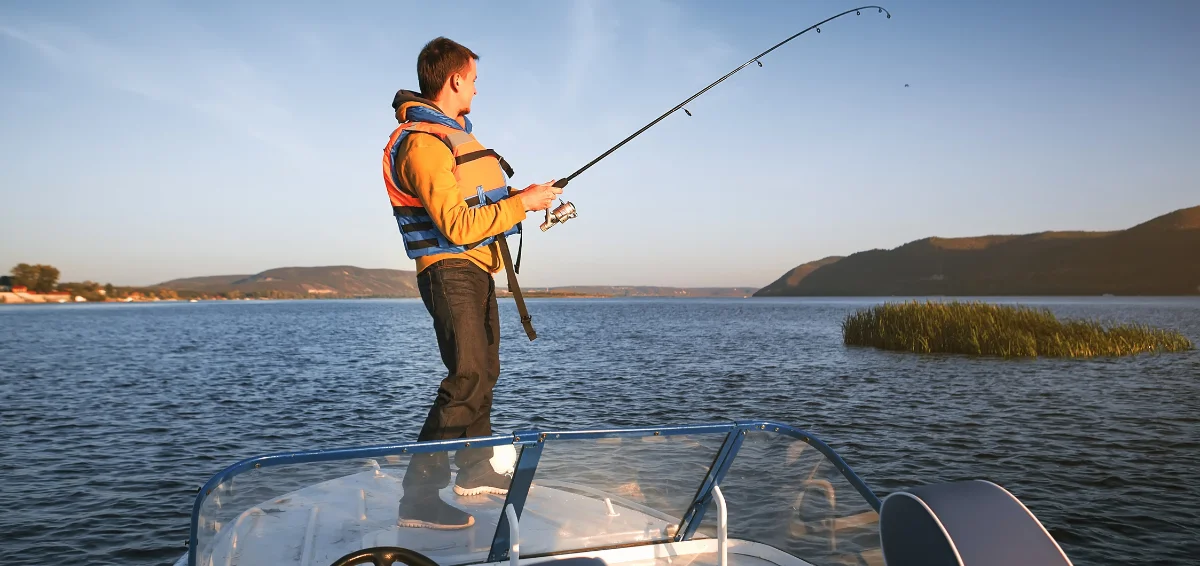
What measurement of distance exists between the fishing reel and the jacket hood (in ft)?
2.99

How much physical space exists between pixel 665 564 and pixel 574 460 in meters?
0.66

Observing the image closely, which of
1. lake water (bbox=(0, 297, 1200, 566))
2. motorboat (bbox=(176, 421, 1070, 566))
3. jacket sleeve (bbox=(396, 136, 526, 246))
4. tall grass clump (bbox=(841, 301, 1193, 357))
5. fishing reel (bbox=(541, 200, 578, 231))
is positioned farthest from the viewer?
tall grass clump (bbox=(841, 301, 1193, 357))

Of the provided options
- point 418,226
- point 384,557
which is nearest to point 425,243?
point 418,226

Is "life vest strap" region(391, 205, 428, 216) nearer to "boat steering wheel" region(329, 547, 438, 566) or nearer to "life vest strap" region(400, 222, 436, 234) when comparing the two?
"life vest strap" region(400, 222, 436, 234)

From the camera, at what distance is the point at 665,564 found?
3.07m

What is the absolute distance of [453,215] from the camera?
3.65 m

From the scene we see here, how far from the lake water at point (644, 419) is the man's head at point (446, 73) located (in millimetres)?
6530

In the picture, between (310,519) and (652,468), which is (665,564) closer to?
(652,468)

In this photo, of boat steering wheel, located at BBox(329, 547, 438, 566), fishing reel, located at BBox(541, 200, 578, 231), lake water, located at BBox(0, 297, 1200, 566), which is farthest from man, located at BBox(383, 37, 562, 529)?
lake water, located at BBox(0, 297, 1200, 566)

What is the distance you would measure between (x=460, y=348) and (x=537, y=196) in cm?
87

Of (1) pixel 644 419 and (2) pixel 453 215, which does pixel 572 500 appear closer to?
(2) pixel 453 215

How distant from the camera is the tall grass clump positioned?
90.7 feet

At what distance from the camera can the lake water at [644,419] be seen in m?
9.08

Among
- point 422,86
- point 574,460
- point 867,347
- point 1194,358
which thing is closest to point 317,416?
point 422,86
